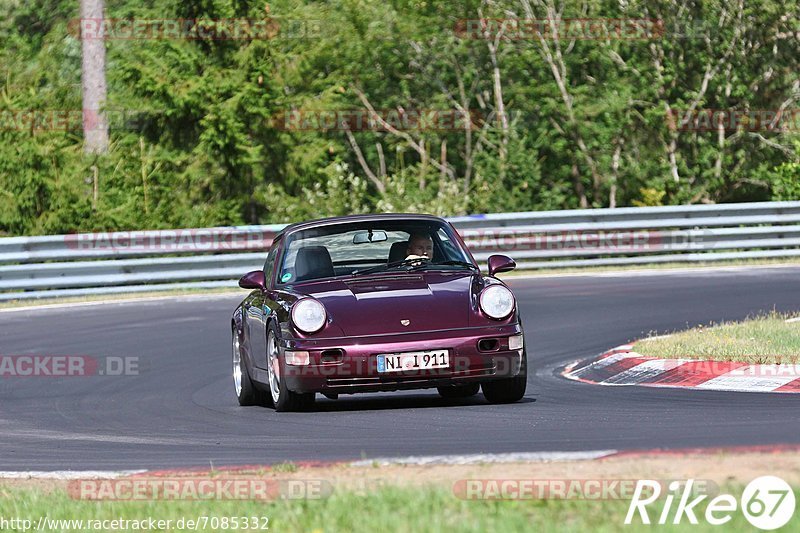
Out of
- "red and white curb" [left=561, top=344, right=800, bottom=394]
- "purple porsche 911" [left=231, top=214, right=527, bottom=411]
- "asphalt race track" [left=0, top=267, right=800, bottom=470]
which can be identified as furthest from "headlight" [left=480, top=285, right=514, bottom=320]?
"red and white curb" [left=561, top=344, right=800, bottom=394]

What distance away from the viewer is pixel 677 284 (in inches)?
804

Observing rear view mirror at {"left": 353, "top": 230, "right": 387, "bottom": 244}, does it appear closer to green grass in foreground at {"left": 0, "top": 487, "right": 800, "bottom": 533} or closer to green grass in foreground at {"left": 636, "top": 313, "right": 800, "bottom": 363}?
green grass in foreground at {"left": 636, "top": 313, "right": 800, "bottom": 363}

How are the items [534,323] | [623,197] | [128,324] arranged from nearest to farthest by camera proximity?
[534,323] → [128,324] → [623,197]

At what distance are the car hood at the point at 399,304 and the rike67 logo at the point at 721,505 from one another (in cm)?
410

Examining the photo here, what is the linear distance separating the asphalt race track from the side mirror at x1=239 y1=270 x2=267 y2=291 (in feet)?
3.06

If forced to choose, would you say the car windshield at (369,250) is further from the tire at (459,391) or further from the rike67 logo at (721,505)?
the rike67 logo at (721,505)

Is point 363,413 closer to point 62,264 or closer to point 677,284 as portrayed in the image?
point 677,284

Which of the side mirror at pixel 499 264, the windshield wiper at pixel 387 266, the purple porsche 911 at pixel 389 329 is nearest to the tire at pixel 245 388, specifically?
the purple porsche 911 at pixel 389 329

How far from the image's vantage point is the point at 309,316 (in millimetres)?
10031

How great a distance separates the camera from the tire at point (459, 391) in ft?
36.9

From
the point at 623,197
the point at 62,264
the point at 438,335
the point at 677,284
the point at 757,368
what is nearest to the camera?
the point at 438,335

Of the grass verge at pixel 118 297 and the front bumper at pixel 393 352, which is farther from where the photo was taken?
the grass verge at pixel 118 297

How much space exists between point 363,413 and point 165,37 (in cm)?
1949

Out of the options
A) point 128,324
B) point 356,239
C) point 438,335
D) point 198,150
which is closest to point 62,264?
point 128,324
